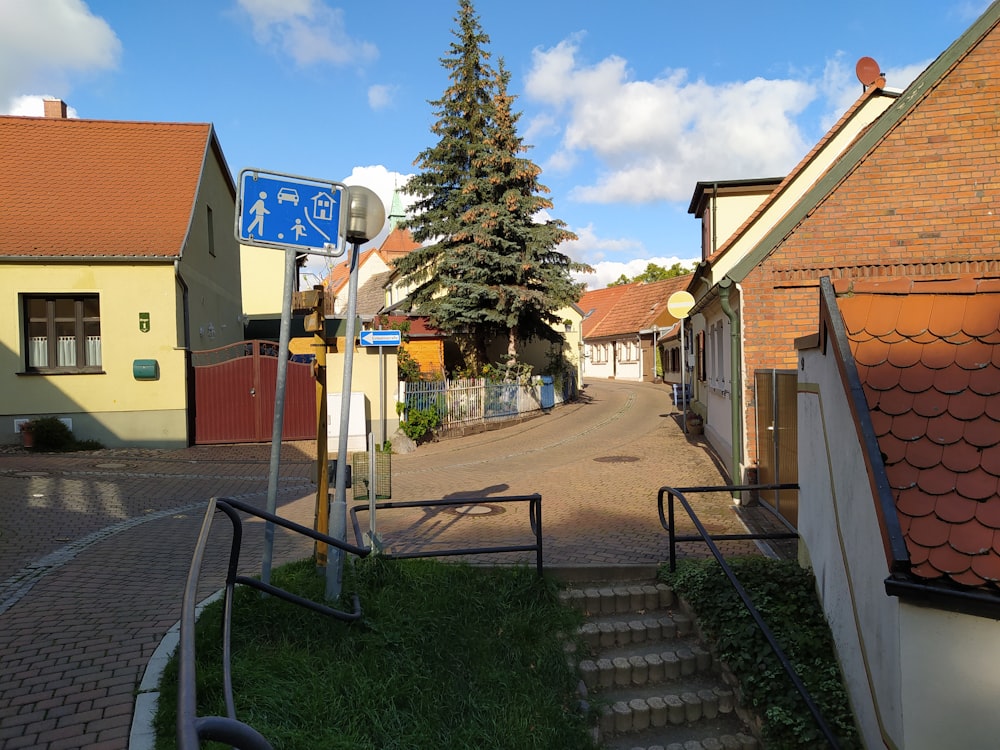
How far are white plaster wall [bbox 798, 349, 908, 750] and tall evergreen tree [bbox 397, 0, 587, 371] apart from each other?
17896 mm

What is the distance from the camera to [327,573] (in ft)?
17.6

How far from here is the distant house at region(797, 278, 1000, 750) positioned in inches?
131

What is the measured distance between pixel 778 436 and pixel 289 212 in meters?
7.00

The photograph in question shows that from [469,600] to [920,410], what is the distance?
11.7 ft

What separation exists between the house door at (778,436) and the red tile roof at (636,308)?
31.2 m

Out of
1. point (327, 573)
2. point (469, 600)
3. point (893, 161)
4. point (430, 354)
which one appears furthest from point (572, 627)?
point (430, 354)

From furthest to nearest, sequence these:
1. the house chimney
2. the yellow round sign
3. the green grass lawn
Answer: the house chimney < the yellow round sign < the green grass lawn

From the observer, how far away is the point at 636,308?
4791 cm

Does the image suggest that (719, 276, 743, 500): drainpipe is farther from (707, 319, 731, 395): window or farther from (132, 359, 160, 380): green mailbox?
(132, 359, 160, 380): green mailbox

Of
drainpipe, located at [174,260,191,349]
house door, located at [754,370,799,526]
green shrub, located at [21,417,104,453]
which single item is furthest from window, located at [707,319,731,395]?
green shrub, located at [21,417,104,453]

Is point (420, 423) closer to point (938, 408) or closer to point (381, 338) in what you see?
point (381, 338)

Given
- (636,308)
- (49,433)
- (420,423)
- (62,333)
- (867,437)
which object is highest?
(636,308)

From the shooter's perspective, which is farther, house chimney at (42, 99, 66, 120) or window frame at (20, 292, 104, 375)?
house chimney at (42, 99, 66, 120)

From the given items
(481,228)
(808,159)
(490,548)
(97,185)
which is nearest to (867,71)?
(808,159)
